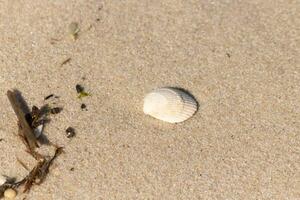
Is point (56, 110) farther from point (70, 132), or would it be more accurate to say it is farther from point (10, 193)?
point (10, 193)

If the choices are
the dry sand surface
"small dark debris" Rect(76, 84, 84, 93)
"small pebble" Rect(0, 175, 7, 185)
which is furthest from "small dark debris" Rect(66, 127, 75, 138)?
"small pebble" Rect(0, 175, 7, 185)

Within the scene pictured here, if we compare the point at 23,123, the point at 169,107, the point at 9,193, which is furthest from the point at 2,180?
the point at 169,107

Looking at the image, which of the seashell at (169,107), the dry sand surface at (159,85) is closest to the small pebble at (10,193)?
the dry sand surface at (159,85)

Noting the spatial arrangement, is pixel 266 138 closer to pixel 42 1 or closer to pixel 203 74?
pixel 203 74

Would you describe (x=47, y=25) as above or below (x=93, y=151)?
above

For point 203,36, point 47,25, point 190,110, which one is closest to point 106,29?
point 47,25

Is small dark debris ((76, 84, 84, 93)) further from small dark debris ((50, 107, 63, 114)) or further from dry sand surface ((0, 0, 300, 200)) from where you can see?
small dark debris ((50, 107, 63, 114))
